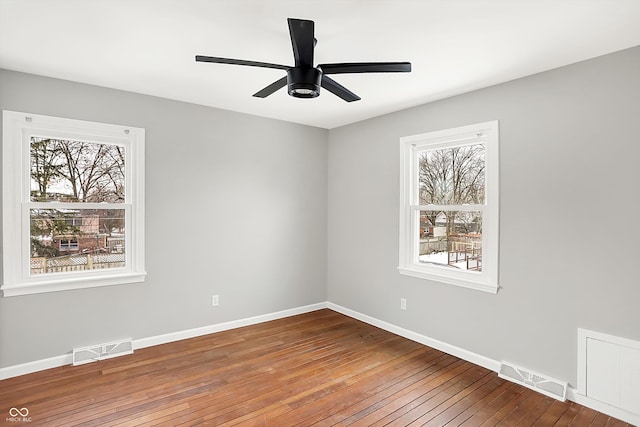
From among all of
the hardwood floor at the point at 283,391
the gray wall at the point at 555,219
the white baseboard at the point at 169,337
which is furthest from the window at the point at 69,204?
the gray wall at the point at 555,219

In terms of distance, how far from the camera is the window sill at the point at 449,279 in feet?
10.5

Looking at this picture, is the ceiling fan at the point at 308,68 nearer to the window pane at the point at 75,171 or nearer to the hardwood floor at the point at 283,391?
the window pane at the point at 75,171

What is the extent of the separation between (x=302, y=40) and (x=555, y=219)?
7.84ft

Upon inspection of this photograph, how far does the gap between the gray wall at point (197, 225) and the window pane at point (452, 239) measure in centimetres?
164

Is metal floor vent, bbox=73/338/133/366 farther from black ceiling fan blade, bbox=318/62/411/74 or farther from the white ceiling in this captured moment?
black ceiling fan blade, bbox=318/62/411/74

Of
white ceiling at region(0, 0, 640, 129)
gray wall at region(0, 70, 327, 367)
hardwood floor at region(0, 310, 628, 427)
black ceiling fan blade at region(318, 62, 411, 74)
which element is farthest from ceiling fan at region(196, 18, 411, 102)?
hardwood floor at region(0, 310, 628, 427)

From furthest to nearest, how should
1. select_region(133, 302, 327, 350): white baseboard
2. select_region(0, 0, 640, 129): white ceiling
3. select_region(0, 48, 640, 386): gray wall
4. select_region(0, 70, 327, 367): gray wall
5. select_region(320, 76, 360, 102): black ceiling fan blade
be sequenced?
select_region(133, 302, 327, 350): white baseboard < select_region(0, 70, 327, 367): gray wall < select_region(0, 48, 640, 386): gray wall < select_region(320, 76, 360, 102): black ceiling fan blade < select_region(0, 0, 640, 129): white ceiling

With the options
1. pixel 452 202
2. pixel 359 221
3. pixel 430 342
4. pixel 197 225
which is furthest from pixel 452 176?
pixel 197 225

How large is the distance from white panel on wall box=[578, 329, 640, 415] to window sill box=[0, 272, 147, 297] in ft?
12.9

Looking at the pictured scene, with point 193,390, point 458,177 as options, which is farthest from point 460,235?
point 193,390

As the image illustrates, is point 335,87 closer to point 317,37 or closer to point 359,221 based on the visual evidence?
point 317,37

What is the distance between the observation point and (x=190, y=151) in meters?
3.87

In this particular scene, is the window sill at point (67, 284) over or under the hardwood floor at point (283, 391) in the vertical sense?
over

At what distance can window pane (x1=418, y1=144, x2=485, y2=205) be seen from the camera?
3420 mm
